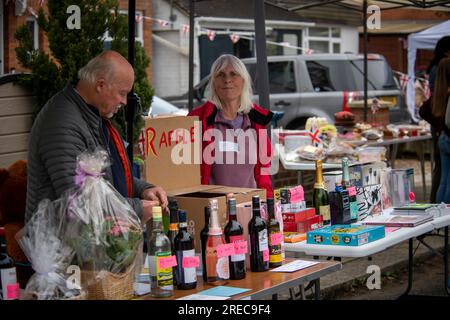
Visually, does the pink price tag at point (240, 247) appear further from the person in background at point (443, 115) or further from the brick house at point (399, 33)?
the brick house at point (399, 33)

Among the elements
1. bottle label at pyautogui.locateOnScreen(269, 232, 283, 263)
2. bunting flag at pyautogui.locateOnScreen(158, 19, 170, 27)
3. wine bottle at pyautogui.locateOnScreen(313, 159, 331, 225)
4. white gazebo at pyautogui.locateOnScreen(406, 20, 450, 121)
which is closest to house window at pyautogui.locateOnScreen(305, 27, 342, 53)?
bunting flag at pyautogui.locateOnScreen(158, 19, 170, 27)

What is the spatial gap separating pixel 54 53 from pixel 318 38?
1754 centimetres

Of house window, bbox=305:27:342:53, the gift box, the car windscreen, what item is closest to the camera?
the gift box

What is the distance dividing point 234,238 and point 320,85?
12.3m

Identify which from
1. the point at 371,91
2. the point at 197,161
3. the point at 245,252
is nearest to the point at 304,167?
the point at 197,161

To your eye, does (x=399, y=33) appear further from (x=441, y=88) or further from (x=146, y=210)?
(x=146, y=210)

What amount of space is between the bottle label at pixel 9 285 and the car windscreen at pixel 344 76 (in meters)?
12.8

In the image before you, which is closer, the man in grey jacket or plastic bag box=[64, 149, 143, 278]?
plastic bag box=[64, 149, 143, 278]

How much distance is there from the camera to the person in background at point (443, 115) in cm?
771

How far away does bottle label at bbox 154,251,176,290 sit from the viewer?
10.5 feet

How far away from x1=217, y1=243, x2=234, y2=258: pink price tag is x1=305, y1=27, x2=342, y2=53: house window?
2010 cm

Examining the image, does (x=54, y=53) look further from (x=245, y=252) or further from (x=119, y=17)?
(x=245, y=252)

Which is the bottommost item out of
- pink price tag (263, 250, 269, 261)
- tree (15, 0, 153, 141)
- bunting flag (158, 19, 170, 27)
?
pink price tag (263, 250, 269, 261)

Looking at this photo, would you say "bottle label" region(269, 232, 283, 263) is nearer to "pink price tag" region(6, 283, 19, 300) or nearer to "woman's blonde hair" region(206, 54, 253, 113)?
"pink price tag" region(6, 283, 19, 300)
